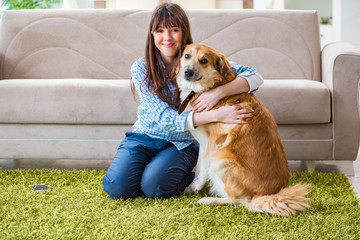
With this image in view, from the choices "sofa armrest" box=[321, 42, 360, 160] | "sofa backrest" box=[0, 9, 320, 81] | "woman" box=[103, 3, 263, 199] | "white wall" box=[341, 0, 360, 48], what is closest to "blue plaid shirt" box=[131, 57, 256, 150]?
"woman" box=[103, 3, 263, 199]

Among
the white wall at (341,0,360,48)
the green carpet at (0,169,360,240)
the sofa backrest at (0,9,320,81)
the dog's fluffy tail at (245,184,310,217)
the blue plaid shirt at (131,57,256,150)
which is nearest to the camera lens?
the green carpet at (0,169,360,240)

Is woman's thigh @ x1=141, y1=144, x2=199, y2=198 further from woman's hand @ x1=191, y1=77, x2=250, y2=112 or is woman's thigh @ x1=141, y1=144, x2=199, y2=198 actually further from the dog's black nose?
the dog's black nose

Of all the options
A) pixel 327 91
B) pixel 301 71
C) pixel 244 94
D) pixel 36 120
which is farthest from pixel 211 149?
pixel 301 71

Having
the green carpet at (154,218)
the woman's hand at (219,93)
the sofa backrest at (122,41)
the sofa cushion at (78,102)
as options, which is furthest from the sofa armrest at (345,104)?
the woman's hand at (219,93)

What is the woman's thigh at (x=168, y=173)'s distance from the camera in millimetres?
1840

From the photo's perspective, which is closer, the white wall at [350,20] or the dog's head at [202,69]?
the dog's head at [202,69]

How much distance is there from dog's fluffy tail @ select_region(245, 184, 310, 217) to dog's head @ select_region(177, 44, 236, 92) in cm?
56

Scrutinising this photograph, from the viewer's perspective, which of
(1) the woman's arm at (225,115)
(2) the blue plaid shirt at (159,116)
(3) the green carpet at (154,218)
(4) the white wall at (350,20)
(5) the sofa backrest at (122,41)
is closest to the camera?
(3) the green carpet at (154,218)

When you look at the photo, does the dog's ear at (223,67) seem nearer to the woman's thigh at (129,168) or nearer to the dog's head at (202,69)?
the dog's head at (202,69)

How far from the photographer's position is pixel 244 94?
178 centimetres

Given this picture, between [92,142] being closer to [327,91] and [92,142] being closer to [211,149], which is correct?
[211,149]

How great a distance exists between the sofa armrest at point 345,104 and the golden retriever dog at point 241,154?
31.7 inches

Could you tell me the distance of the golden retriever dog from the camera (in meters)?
→ 1.61

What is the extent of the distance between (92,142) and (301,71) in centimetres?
168
